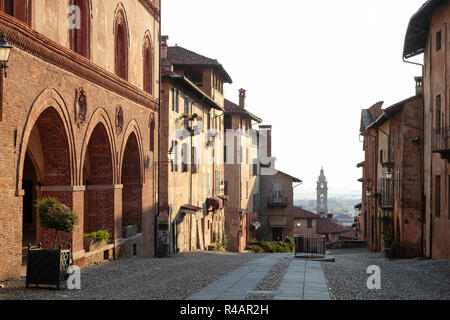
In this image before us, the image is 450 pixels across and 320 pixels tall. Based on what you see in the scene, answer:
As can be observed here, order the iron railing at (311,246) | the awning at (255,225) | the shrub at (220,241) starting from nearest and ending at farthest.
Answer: the iron railing at (311,246) < the shrub at (220,241) < the awning at (255,225)

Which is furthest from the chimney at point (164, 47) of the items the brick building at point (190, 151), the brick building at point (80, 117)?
the brick building at point (80, 117)

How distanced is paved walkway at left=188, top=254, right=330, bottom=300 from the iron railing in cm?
688

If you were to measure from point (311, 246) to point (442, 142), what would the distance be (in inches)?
272

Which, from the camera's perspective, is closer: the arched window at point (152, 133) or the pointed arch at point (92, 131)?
the pointed arch at point (92, 131)

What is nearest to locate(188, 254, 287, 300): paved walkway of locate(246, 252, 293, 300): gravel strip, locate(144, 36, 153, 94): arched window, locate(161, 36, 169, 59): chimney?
locate(246, 252, 293, 300): gravel strip

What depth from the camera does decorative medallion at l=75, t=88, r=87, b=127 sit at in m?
18.6

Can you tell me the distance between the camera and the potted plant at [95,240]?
20.0 meters

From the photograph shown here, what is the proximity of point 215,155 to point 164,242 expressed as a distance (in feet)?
51.0

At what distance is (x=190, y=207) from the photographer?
1296 inches

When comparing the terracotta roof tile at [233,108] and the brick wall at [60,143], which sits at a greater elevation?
the terracotta roof tile at [233,108]

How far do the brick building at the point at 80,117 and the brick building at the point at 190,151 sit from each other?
1223 millimetres

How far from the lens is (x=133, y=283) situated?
49.6 ft

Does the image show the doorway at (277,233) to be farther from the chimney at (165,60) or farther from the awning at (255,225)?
the chimney at (165,60)
